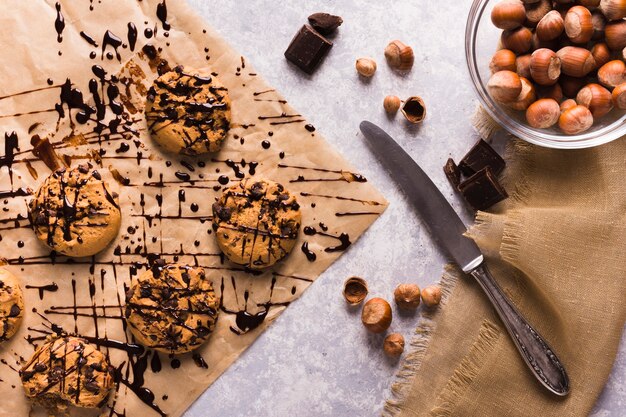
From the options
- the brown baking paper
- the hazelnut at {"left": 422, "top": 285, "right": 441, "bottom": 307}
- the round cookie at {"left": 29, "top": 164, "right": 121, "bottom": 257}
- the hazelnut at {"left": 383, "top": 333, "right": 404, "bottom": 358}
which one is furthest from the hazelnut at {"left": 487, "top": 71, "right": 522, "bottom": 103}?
the round cookie at {"left": 29, "top": 164, "right": 121, "bottom": 257}

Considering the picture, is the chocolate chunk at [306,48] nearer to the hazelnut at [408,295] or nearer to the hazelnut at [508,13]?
the hazelnut at [508,13]

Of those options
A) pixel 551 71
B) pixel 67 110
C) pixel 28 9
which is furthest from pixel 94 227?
pixel 551 71

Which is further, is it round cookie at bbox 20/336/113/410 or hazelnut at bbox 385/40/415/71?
hazelnut at bbox 385/40/415/71

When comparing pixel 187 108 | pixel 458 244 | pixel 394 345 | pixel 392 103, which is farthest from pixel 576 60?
pixel 187 108

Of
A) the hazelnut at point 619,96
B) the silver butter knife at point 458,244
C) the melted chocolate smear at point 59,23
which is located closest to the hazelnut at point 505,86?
the hazelnut at point 619,96

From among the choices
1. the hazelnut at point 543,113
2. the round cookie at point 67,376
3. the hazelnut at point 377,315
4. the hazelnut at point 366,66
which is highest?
the hazelnut at point 543,113

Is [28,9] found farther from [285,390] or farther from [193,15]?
[285,390]

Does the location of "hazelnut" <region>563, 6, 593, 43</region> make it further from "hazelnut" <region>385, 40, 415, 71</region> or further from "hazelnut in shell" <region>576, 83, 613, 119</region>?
"hazelnut" <region>385, 40, 415, 71</region>
